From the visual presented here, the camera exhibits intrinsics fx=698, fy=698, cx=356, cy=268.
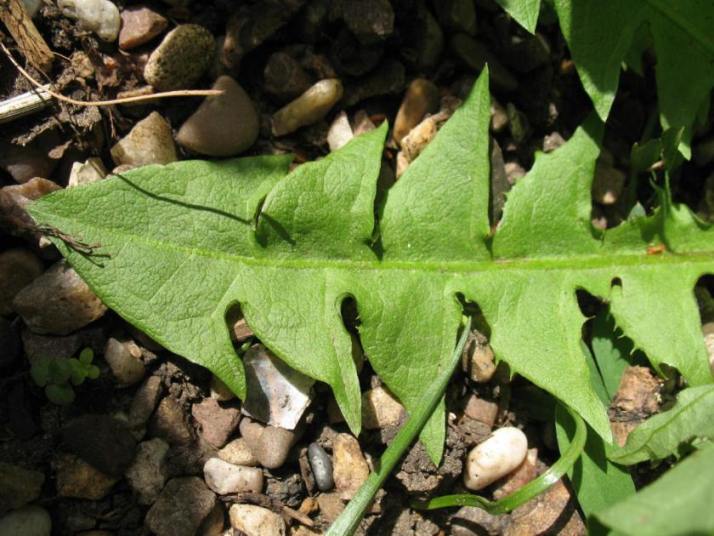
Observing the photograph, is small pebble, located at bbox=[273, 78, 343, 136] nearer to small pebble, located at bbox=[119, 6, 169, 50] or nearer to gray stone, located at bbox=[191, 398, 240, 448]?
small pebble, located at bbox=[119, 6, 169, 50]

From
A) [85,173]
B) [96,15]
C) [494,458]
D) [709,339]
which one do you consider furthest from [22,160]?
[709,339]

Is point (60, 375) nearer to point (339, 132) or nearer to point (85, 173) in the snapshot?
point (85, 173)

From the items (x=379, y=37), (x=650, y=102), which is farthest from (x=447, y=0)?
(x=650, y=102)

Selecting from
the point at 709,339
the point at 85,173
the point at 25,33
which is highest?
the point at 25,33

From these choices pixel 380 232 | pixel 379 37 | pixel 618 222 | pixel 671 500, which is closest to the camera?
pixel 671 500

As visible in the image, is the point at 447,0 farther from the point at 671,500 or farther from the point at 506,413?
the point at 671,500

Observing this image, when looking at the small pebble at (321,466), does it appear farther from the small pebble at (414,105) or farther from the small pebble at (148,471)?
the small pebble at (414,105)

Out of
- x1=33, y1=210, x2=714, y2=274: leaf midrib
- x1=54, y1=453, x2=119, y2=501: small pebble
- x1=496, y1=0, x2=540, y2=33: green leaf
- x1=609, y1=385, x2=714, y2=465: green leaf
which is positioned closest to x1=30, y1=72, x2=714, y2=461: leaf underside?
x1=33, y1=210, x2=714, y2=274: leaf midrib
